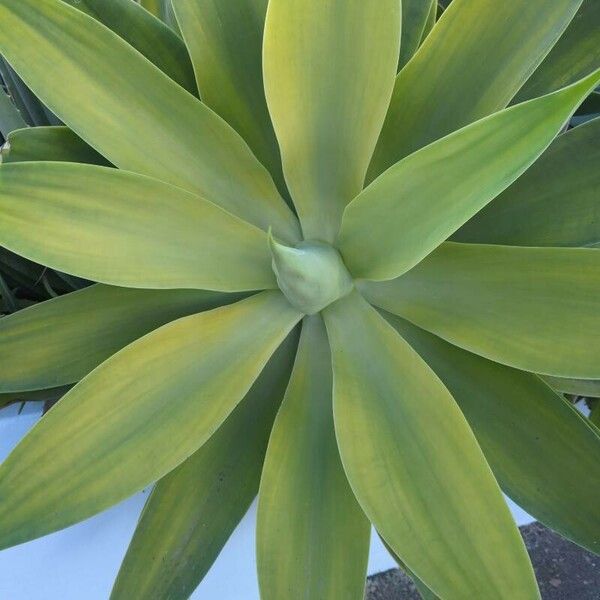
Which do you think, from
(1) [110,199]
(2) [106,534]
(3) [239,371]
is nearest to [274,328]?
(3) [239,371]

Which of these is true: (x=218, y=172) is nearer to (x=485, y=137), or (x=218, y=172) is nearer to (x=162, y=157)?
(x=162, y=157)

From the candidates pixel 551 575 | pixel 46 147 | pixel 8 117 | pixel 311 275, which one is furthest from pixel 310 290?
pixel 551 575

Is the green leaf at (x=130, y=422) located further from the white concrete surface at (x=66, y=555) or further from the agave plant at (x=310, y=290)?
the white concrete surface at (x=66, y=555)

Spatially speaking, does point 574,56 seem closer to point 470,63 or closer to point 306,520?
point 470,63

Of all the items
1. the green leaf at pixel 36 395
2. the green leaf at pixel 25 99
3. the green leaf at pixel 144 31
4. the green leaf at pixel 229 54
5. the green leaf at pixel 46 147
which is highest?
the green leaf at pixel 25 99

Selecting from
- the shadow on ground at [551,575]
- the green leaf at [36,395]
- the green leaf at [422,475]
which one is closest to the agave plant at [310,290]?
the green leaf at [422,475]

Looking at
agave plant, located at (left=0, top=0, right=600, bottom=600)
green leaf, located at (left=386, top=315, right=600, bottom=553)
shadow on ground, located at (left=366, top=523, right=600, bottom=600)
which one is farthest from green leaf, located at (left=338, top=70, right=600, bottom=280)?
shadow on ground, located at (left=366, top=523, right=600, bottom=600)
